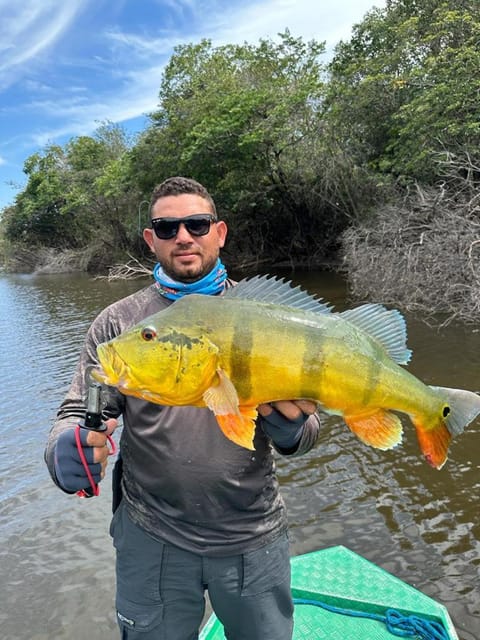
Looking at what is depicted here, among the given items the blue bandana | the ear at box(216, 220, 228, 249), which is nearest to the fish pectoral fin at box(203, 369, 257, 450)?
the blue bandana

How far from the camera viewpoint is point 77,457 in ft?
6.23

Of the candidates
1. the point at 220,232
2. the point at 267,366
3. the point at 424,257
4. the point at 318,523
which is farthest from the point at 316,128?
the point at 267,366

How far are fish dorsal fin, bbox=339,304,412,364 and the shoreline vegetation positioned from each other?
879cm

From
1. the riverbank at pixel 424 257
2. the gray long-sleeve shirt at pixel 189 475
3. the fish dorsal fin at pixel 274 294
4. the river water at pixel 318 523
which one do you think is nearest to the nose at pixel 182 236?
the fish dorsal fin at pixel 274 294

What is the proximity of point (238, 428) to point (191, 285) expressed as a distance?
2.83ft

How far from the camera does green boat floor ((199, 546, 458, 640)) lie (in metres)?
3.37

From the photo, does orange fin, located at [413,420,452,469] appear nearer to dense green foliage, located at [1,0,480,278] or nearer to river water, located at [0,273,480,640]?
river water, located at [0,273,480,640]

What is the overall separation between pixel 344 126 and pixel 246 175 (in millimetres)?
6519

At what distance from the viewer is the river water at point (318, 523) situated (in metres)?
4.34

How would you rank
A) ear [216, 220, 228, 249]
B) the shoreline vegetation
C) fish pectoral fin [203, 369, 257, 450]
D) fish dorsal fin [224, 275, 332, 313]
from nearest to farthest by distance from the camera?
fish pectoral fin [203, 369, 257, 450]
fish dorsal fin [224, 275, 332, 313]
ear [216, 220, 228, 249]
the shoreline vegetation

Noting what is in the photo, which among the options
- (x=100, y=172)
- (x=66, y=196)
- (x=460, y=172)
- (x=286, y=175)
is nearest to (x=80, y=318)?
(x=286, y=175)

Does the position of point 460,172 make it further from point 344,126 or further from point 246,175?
point 246,175

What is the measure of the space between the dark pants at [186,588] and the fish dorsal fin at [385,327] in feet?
3.51

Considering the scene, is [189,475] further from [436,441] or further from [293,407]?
[436,441]
